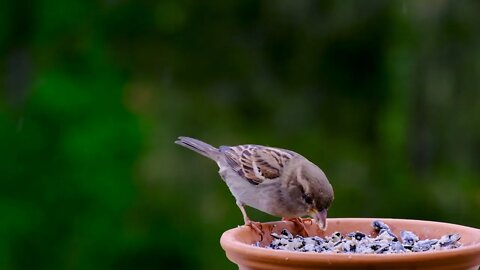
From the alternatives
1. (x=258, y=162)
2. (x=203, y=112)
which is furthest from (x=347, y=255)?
(x=203, y=112)

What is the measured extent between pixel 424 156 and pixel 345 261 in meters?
2.52

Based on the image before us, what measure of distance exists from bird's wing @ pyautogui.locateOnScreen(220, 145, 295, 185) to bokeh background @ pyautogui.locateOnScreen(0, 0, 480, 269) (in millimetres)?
1524

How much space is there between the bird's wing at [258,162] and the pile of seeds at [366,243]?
251 millimetres

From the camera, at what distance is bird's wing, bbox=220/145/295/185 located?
2.33 m

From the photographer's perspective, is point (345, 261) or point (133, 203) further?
point (133, 203)

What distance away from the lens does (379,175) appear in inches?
159

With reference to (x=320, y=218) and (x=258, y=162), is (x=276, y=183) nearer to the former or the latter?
(x=258, y=162)

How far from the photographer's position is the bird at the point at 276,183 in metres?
2.14

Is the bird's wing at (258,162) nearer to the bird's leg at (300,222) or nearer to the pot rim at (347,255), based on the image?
the bird's leg at (300,222)

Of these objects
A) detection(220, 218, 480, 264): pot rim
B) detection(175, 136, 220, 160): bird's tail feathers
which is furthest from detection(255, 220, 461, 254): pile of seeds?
detection(175, 136, 220, 160): bird's tail feathers

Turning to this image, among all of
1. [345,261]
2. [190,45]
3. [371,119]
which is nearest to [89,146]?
[190,45]

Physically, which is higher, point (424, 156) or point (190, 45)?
point (190, 45)

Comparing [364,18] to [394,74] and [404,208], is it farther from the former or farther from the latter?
[404,208]

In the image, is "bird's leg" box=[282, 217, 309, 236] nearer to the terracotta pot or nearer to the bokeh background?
the terracotta pot
